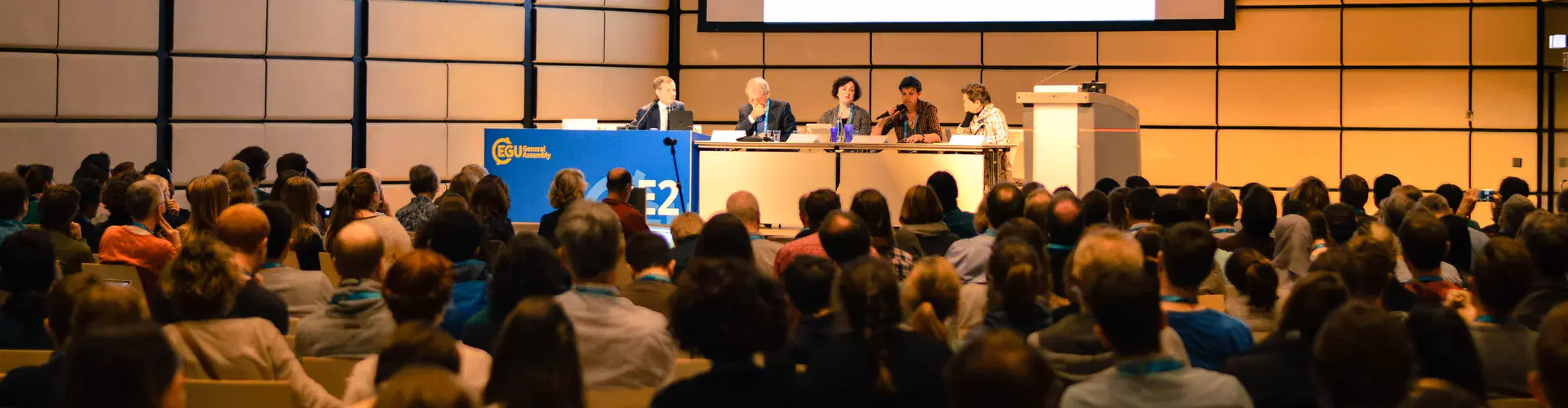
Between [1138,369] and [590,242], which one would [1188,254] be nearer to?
[1138,369]

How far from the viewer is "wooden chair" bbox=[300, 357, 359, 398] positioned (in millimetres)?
2850

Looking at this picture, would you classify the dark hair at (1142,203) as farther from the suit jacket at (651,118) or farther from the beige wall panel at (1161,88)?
the beige wall panel at (1161,88)

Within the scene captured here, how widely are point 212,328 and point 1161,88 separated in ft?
28.0

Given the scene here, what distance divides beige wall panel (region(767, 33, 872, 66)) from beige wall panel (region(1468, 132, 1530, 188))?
4.67 metres

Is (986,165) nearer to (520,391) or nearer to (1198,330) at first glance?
(1198,330)

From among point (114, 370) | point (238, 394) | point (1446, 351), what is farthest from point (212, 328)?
point (1446, 351)

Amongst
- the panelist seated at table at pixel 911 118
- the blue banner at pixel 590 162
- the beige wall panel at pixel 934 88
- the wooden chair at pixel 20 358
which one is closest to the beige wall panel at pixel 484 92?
the blue banner at pixel 590 162

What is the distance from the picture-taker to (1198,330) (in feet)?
9.78

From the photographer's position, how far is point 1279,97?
10.2 metres

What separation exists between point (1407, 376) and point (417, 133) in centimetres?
858

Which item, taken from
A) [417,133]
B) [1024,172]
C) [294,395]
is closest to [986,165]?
[1024,172]

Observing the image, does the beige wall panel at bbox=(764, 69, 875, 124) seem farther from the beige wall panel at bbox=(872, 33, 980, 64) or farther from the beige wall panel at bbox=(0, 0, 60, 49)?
the beige wall panel at bbox=(0, 0, 60, 49)

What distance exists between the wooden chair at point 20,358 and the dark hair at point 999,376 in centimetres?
198

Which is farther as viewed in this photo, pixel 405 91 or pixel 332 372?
pixel 405 91
